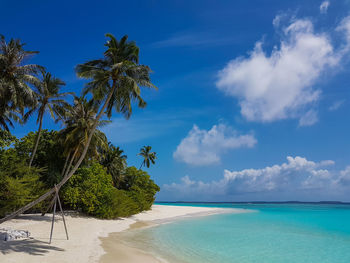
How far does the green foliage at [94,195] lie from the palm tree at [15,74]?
7567 mm

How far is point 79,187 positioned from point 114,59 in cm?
1140

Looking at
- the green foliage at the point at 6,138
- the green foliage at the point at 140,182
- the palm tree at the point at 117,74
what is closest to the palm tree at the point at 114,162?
the green foliage at the point at 140,182

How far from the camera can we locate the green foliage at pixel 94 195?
67.2ft

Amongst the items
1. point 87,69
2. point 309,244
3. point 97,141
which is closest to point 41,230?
point 97,141

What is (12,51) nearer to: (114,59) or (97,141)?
(114,59)

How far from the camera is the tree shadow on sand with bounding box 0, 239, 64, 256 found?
31.4 feet

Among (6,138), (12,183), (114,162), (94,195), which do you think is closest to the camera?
(12,183)

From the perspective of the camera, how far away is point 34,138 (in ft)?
67.7

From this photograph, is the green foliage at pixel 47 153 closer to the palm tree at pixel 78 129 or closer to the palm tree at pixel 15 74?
the palm tree at pixel 78 129

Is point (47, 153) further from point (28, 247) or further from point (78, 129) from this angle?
point (28, 247)

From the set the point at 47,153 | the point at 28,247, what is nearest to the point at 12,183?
the point at 28,247

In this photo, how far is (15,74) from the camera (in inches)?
632

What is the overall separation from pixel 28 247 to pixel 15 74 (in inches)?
430

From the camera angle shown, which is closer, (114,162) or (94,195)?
(94,195)
